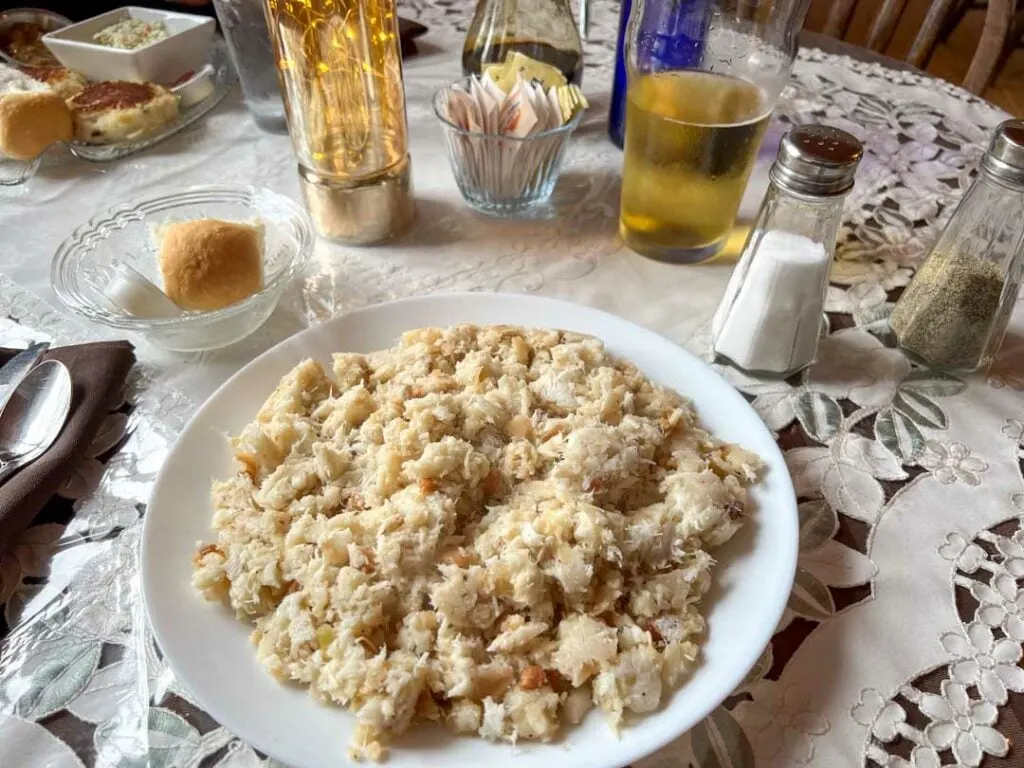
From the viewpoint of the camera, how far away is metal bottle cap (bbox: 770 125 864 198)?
830mm

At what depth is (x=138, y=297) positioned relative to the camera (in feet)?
3.09

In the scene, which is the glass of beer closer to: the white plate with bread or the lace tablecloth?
the lace tablecloth

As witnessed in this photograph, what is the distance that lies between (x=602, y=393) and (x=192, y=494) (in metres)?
0.45

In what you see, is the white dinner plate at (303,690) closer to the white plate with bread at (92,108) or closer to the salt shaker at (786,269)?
the salt shaker at (786,269)

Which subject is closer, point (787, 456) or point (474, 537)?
point (474, 537)

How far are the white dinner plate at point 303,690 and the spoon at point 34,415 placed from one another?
0.19 metres

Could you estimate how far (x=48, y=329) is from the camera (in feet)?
3.35

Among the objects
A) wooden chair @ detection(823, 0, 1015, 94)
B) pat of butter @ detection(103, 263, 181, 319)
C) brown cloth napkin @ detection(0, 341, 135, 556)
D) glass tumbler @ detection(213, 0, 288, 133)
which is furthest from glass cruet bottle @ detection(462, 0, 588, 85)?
wooden chair @ detection(823, 0, 1015, 94)

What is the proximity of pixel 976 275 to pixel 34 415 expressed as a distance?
1148mm

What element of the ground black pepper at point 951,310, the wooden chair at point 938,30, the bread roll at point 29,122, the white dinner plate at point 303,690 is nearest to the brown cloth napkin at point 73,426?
the white dinner plate at point 303,690

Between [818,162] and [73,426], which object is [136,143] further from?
[818,162]

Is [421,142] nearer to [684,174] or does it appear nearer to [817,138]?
[684,174]

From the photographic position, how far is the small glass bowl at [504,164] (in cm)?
111

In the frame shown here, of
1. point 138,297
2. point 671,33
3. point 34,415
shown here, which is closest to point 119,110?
point 138,297
